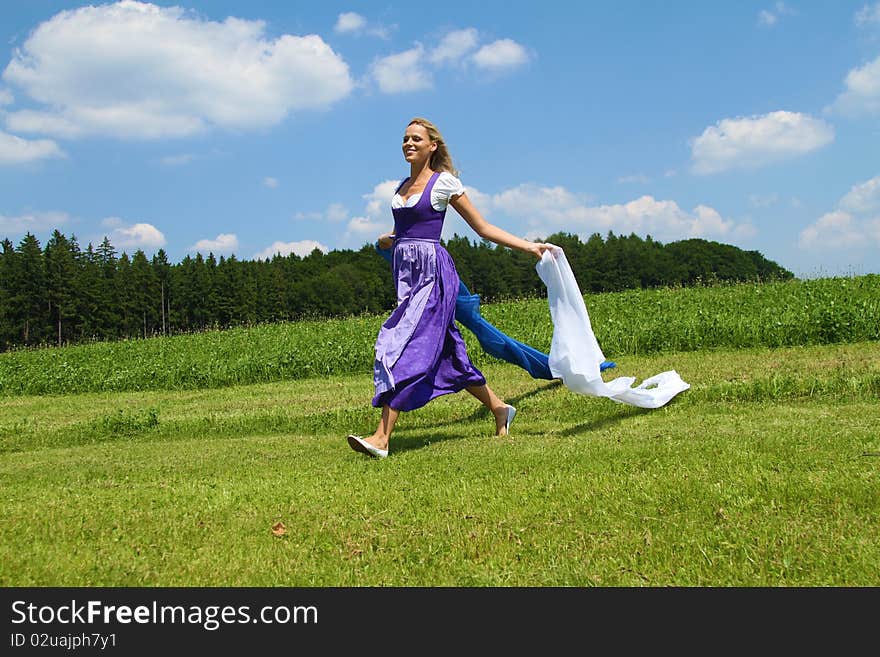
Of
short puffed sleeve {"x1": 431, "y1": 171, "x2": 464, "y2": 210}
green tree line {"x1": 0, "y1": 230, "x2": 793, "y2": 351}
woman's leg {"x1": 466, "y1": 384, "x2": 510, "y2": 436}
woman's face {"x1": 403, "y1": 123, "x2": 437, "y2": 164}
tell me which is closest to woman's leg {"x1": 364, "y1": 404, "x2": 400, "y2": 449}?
woman's leg {"x1": 466, "y1": 384, "x2": 510, "y2": 436}

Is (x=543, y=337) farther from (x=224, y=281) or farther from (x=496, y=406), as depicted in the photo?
(x=224, y=281)

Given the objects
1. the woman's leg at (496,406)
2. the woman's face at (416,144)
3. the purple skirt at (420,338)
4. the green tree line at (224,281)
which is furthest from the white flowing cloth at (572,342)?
the green tree line at (224,281)

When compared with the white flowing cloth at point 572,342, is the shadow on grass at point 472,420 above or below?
below

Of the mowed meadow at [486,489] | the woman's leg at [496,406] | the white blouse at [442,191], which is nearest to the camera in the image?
the mowed meadow at [486,489]

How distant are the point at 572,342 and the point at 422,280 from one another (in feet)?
5.29

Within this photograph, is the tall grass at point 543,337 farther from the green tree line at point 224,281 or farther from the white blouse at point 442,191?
the green tree line at point 224,281

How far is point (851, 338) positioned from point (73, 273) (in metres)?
79.9

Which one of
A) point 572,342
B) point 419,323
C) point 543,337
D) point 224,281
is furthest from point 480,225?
point 224,281

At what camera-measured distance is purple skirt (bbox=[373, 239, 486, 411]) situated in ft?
21.4

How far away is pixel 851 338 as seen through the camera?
12094mm

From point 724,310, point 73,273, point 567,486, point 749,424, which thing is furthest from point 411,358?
point 73,273

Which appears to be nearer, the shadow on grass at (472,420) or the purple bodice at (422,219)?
the purple bodice at (422,219)

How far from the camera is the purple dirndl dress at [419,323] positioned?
6.55 meters
